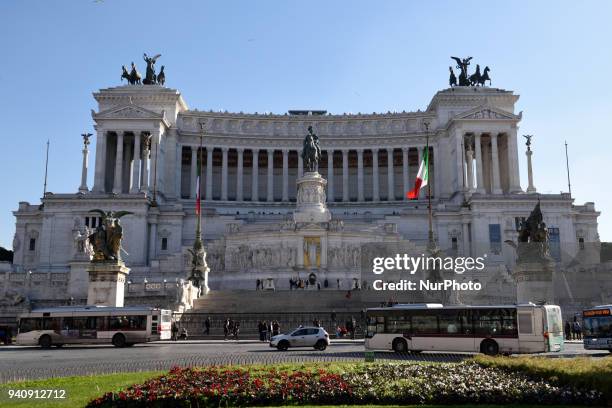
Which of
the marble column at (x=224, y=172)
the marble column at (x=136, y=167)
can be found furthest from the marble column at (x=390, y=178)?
the marble column at (x=136, y=167)

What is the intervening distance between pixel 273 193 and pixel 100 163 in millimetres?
26585

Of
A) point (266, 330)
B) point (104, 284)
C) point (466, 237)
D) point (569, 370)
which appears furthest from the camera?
point (466, 237)

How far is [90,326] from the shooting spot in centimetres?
3509

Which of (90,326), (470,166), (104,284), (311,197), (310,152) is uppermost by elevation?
(470,166)

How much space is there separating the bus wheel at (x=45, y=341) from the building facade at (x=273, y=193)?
17.1 meters

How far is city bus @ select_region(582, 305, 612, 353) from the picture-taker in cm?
2795

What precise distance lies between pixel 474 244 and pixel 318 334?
4693 centimetres

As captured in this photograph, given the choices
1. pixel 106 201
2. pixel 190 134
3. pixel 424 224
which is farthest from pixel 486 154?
pixel 106 201

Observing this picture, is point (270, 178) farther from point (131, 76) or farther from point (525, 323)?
point (525, 323)

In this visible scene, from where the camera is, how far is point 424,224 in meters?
78.9

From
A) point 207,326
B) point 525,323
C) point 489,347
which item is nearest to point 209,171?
point 207,326

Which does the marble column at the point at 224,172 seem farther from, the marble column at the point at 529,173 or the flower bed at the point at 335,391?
the flower bed at the point at 335,391

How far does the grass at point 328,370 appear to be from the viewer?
13.8 m

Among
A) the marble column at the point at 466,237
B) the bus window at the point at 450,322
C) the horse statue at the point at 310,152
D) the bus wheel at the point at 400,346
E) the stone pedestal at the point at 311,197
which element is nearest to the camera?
the bus window at the point at 450,322
